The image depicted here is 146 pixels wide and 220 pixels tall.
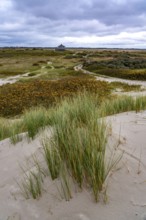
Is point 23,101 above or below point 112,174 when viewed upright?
below

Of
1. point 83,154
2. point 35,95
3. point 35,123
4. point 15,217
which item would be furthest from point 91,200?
point 35,95

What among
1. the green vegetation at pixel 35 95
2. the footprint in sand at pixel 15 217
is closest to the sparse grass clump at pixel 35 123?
the footprint in sand at pixel 15 217

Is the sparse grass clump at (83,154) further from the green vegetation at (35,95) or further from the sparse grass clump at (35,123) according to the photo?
the green vegetation at (35,95)

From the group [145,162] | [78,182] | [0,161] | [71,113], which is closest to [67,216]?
[78,182]

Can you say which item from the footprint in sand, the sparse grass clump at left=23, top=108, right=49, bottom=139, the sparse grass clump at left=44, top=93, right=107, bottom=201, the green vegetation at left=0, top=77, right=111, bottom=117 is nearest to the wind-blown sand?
the footprint in sand

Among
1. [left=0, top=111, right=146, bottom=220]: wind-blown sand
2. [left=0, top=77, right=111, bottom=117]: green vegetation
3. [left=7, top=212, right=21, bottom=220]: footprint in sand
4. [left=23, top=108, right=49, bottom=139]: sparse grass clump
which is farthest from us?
[left=0, top=77, right=111, bottom=117]: green vegetation

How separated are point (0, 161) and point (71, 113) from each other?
1558mm

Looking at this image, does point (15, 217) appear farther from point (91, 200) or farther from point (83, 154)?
point (83, 154)

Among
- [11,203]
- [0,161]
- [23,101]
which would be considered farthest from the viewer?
[23,101]

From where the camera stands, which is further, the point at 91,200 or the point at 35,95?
the point at 35,95

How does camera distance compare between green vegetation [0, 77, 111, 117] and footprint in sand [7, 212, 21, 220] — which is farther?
green vegetation [0, 77, 111, 117]

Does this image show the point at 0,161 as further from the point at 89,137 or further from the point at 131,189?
the point at 131,189

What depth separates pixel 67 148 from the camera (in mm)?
3084

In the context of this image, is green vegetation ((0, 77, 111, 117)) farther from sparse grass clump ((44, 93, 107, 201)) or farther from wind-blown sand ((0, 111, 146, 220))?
sparse grass clump ((44, 93, 107, 201))
